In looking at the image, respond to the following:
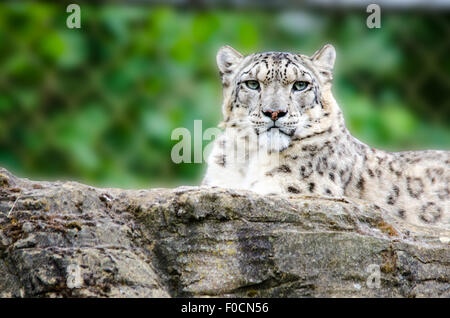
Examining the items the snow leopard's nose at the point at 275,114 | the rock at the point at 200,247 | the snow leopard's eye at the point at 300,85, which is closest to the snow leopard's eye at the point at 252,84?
the snow leopard's eye at the point at 300,85

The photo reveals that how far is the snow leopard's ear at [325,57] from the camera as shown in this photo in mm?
3928

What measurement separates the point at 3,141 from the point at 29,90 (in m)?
0.31

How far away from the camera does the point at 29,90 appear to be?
507 cm

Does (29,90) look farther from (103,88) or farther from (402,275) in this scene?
(402,275)

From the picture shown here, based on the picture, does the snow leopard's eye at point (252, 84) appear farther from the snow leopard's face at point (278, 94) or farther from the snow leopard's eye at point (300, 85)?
the snow leopard's eye at point (300, 85)

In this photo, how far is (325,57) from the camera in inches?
155

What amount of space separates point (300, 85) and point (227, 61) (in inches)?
18.7

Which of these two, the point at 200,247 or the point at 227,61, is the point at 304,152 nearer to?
the point at 227,61

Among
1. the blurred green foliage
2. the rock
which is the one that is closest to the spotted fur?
the rock

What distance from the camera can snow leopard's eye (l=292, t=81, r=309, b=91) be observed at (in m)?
3.70

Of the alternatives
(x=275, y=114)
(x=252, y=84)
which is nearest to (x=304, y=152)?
(x=275, y=114)

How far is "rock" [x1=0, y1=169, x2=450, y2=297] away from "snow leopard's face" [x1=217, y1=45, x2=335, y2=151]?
2.60ft

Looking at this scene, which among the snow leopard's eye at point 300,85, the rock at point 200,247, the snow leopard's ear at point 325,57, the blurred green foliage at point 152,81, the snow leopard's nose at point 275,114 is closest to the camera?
the rock at point 200,247
